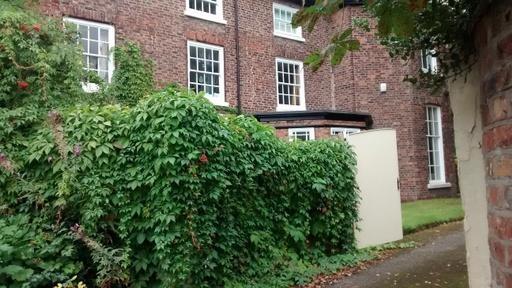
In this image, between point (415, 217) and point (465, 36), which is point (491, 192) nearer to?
point (465, 36)

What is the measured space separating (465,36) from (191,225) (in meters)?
4.11

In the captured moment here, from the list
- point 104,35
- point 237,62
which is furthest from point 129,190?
point 237,62

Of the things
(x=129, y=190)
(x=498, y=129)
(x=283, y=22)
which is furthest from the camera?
(x=283, y=22)

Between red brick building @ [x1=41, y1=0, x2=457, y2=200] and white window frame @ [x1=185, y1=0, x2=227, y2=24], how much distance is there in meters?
0.04

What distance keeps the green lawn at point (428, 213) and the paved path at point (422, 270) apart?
177cm

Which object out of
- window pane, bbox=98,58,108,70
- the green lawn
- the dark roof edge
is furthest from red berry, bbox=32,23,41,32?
the dark roof edge

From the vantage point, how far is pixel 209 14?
16125 millimetres

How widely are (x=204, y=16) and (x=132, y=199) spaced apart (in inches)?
441

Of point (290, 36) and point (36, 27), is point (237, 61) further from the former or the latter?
point (36, 27)

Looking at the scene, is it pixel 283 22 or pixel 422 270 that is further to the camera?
pixel 283 22

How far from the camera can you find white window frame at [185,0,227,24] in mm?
15509

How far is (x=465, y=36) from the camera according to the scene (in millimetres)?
2295

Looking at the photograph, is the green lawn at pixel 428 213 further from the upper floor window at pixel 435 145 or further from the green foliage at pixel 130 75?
the green foliage at pixel 130 75

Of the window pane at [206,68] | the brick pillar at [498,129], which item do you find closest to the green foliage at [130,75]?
the window pane at [206,68]
